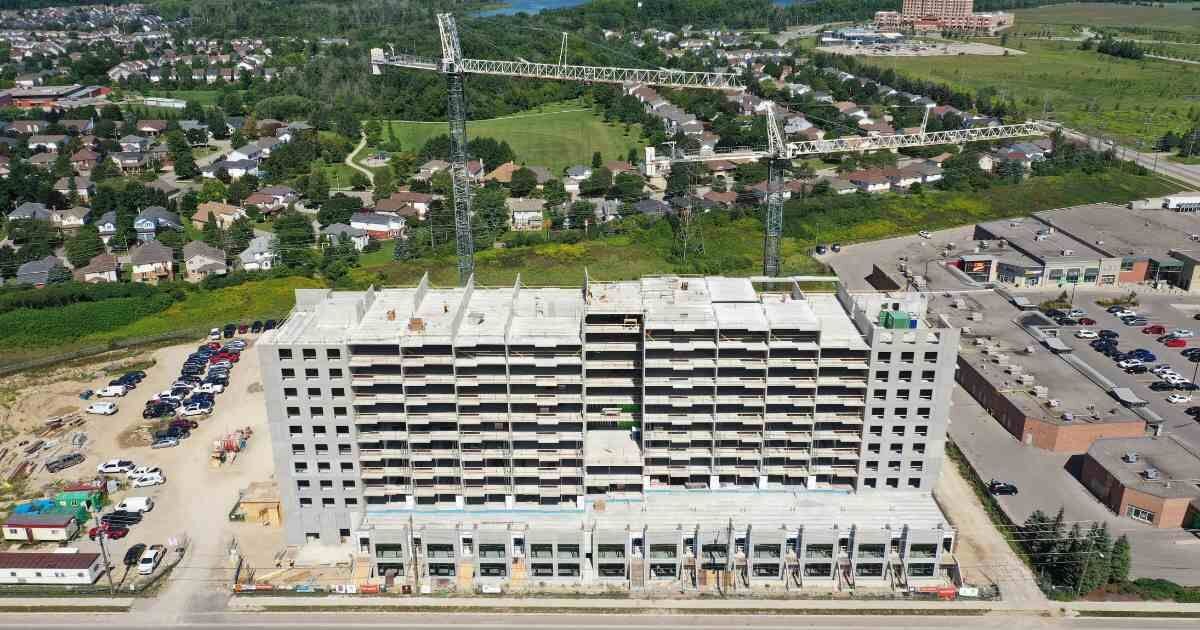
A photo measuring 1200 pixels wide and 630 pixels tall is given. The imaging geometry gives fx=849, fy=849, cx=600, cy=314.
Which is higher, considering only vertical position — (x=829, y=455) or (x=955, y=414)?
(x=829, y=455)

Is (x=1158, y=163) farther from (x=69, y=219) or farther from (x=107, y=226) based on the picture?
(x=69, y=219)

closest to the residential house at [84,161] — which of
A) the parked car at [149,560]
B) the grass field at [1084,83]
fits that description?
the parked car at [149,560]

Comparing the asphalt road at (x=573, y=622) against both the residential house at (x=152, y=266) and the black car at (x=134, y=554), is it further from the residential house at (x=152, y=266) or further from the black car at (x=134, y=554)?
the residential house at (x=152, y=266)

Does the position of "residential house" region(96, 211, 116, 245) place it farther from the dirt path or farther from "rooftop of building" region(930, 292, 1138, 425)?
the dirt path

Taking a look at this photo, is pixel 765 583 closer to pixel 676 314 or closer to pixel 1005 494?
pixel 676 314

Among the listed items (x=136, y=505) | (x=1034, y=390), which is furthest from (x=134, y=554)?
(x=1034, y=390)

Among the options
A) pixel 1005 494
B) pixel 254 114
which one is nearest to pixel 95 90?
pixel 254 114

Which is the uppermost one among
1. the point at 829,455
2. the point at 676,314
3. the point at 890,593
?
the point at 676,314

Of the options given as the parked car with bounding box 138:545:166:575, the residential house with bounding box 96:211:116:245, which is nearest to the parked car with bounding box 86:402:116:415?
the parked car with bounding box 138:545:166:575
